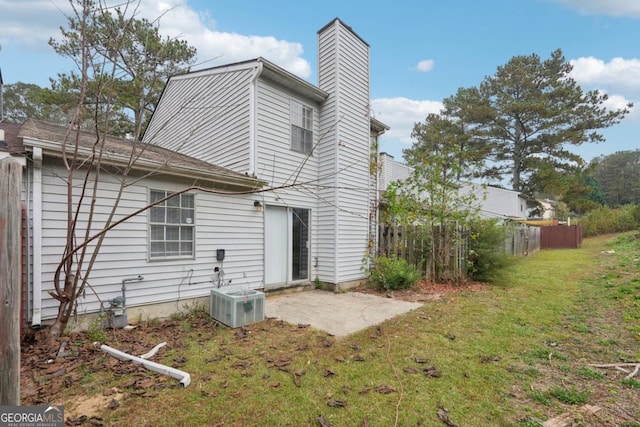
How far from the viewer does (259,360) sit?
3.64 meters

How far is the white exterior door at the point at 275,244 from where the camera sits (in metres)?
7.07

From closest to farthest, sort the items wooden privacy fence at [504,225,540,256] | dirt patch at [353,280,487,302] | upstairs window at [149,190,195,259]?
upstairs window at [149,190,195,259], dirt patch at [353,280,487,302], wooden privacy fence at [504,225,540,256]

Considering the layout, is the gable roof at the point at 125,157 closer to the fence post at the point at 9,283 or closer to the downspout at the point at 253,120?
the downspout at the point at 253,120

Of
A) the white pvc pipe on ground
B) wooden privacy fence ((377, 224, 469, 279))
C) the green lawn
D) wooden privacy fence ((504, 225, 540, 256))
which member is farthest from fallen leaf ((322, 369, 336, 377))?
wooden privacy fence ((504, 225, 540, 256))

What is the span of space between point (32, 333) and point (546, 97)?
3056cm

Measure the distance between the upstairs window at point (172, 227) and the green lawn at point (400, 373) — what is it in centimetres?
121

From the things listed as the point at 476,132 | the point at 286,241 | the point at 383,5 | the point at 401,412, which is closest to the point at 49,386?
the point at 401,412

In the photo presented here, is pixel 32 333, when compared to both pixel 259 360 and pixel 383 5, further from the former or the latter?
pixel 383 5

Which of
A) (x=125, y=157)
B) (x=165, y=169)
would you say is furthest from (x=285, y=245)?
(x=125, y=157)

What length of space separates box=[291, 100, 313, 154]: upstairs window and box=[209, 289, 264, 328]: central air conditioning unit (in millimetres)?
3945

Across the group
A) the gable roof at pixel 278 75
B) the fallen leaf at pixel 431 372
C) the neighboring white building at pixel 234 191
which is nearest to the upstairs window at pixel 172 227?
the neighboring white building at pixel 234 191

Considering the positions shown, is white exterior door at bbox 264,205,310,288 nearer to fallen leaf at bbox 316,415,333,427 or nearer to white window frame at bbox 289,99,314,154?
white window frame at bbox 289,99,314,154

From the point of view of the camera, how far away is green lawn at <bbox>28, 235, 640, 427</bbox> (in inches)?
100

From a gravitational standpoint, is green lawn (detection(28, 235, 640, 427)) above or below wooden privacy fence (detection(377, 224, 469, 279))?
below
